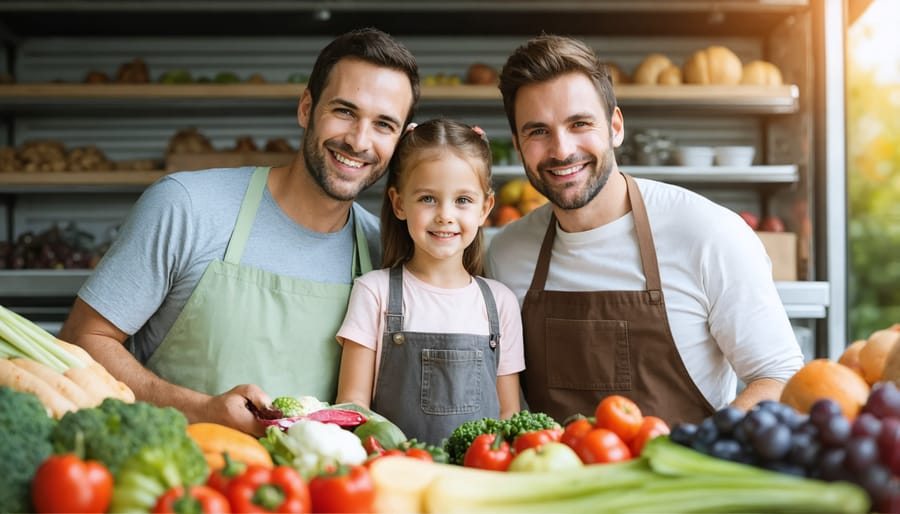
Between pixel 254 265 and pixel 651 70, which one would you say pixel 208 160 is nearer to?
pixel 254 265

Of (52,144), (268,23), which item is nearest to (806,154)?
(268,23)

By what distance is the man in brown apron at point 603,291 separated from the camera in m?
2.47

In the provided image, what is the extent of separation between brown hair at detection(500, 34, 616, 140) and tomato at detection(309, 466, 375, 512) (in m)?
1.60

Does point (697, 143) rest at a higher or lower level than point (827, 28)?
lower

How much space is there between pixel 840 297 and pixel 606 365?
2.75m

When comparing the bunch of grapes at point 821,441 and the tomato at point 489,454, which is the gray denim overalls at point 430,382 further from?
the bunch of grapes at point 821,441

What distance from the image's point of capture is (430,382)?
2.38 metres

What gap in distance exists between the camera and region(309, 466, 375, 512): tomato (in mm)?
1159

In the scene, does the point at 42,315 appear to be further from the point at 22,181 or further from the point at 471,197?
the point at 471,197

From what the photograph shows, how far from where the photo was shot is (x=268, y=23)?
5.01 metres

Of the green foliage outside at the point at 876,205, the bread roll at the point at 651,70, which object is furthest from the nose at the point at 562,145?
the green foliage outside at the point at 876,205

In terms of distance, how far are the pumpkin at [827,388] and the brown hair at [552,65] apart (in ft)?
4.06

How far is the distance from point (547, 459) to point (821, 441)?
42 centimetres

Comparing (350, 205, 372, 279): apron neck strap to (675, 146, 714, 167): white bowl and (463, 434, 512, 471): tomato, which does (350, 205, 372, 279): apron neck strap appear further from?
(675, 146, 714, 167): white bowl
